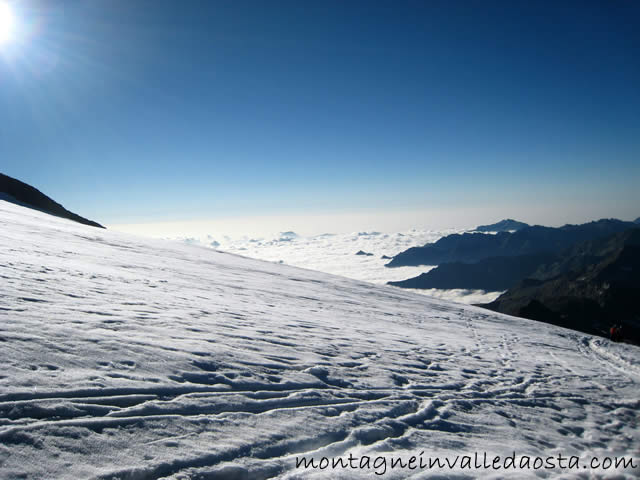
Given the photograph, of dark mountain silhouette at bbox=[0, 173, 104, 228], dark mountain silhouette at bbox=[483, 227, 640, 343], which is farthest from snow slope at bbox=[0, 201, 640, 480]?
dark mountain silhouette at bbox=[483, 227, 640, 343]

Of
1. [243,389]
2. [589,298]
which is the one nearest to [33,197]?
[243,389]

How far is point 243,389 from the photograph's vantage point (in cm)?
573

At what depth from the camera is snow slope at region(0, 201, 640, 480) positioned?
12.5ft

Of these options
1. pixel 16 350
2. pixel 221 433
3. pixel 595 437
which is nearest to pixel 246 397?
pixel 221 433

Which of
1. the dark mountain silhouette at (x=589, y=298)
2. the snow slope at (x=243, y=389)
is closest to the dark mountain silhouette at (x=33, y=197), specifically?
the snow slope at (x=243, y=389)

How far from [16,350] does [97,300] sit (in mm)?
4210

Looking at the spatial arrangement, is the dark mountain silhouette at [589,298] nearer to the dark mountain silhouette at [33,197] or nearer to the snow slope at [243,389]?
the snow slope at [243,389]

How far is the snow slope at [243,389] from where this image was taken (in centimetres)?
381

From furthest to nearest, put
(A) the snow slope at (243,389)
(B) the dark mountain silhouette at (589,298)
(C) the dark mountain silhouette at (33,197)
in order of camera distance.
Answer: (B) the dark mountain silhouette at (589,298) → (C) the dark mountain silhouette at (33,197) → (A) the snow slope at (243,389)

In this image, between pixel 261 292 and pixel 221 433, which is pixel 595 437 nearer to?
pixel 221 433

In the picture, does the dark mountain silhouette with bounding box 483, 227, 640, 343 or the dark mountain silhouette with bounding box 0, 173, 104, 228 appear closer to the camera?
the dark mountain silhouette with bounding box 0, 173, 104, 228

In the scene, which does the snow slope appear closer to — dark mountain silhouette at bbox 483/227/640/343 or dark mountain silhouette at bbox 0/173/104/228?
dark mountain silhouette at bbox 0/173/104/228

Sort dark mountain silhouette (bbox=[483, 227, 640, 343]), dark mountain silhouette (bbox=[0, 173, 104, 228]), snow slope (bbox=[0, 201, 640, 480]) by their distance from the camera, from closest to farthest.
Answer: snow slope (bbox=[0, 201, 640, 480]) → dark mountain silhouette (bbox=[0, 173, 104, 228]) → dark mountain silhouette (bbox=[483, 227, 640, 343])

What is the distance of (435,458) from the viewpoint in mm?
4750
